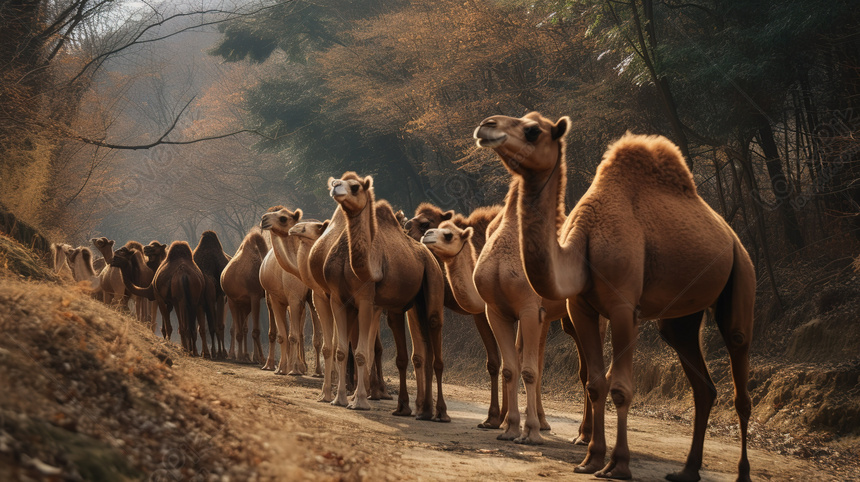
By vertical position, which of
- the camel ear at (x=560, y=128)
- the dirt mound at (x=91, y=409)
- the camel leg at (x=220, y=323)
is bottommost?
the dirt mound at (x=91, y=409)

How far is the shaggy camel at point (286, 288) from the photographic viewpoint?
14500 mm

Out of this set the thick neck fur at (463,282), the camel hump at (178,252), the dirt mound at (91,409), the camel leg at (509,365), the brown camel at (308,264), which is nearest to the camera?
the dirt mound at (91,409)

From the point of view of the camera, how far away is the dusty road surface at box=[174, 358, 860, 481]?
526 centimetres

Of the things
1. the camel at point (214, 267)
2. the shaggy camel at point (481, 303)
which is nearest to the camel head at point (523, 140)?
the shaggy camel at point (481, 303)

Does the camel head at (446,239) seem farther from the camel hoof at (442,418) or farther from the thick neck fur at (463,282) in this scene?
the camel hoof at (442,418)

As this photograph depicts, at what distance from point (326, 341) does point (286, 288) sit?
12.1ft

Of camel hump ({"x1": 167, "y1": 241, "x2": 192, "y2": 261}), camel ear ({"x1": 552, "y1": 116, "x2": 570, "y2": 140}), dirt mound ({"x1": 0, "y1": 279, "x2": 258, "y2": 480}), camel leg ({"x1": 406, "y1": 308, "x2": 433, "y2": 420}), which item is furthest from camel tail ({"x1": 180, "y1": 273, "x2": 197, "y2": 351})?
camel ear ({"x1": 552, "y1": 116, "x2": 570, "y2": 140})

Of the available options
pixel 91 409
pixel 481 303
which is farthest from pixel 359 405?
pixel 91 409

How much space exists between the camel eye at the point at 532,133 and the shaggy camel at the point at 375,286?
436cm

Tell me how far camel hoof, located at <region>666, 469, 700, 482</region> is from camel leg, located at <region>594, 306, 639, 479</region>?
1.68 ft

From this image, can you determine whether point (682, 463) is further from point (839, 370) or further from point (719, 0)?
point (719, 0)

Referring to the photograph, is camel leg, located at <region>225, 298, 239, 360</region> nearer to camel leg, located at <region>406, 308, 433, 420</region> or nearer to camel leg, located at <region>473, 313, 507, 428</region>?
camel leg, located at <region>406, 308, 433, 420</region>

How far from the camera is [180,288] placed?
19.6 meters

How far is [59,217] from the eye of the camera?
27469mm
